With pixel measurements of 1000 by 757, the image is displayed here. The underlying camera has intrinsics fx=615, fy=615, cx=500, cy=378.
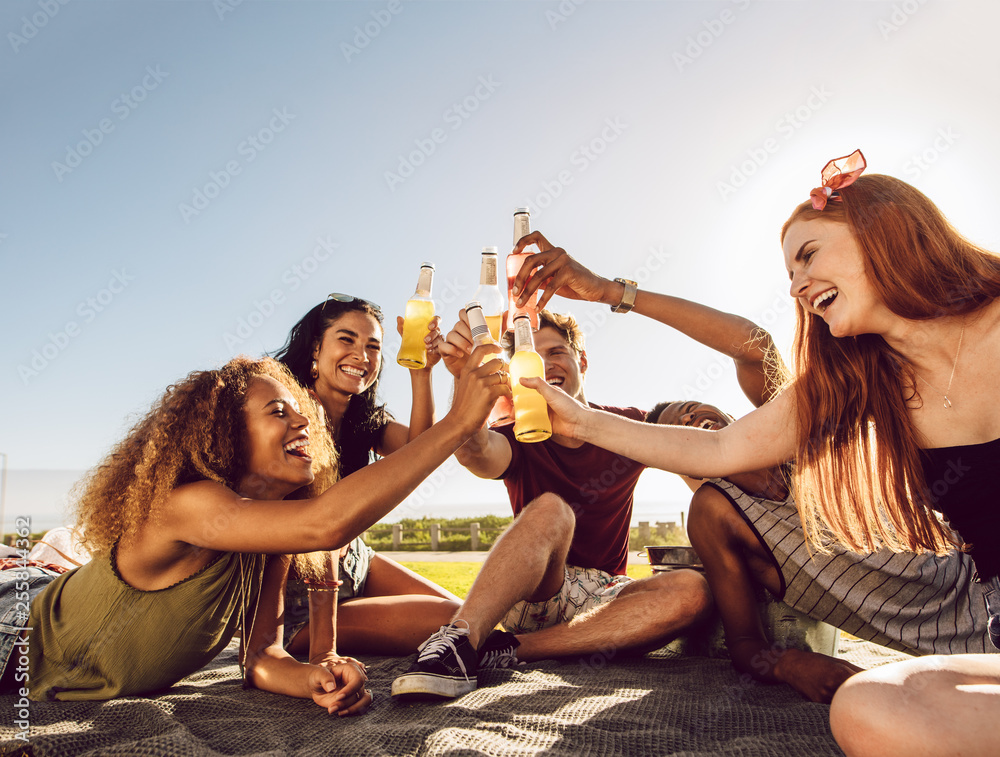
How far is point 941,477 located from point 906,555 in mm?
530

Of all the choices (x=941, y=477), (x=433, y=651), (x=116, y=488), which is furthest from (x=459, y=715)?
(x=941, y=477)

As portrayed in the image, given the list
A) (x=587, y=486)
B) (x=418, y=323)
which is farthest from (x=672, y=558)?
(x=418, y=323)

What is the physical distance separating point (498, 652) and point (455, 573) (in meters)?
8.35

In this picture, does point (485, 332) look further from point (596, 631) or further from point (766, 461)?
point (596, 631)

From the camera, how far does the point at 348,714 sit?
7.18ft

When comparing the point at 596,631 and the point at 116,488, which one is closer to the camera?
the point at 116,488

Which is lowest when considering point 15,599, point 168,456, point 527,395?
point 15,599

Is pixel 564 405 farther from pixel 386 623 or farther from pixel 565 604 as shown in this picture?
pixel 386 623

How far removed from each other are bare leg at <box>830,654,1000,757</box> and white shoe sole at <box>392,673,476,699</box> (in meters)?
1.29

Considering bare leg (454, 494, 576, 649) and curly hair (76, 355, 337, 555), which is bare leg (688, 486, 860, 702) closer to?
bare leg (454, 494, 576, 649)

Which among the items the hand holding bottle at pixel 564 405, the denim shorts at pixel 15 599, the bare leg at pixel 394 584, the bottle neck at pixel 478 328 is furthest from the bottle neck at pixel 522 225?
the denim shorts at pixel 15 599

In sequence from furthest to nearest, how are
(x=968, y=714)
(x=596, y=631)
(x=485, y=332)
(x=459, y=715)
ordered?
(x=596, y=631)
(x=485, y=332)
(x=459, y=715)
(x=968, y=714)

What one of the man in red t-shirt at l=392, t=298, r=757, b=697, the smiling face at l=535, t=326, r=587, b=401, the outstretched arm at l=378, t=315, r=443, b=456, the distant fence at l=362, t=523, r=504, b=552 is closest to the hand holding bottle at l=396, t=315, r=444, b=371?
the outstretched arm at l=378, t=315, r=443, b=456

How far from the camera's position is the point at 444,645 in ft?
7.71
